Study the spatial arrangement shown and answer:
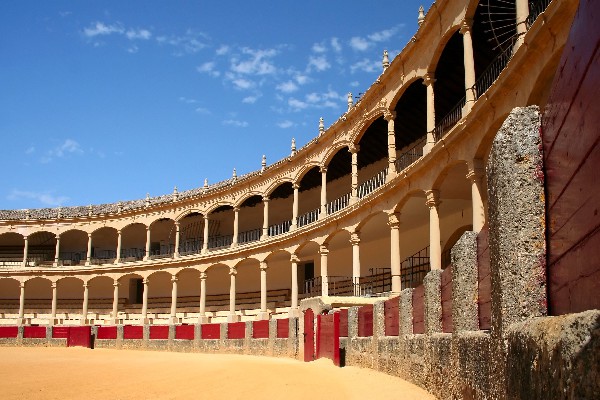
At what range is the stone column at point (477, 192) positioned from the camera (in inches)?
536

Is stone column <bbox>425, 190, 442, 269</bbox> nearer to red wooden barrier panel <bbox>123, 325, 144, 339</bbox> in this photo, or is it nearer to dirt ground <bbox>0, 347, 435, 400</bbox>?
dirt ground <bbox>0, 347, 435, 400</bbox>

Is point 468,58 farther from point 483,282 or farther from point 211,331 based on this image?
point 211,331

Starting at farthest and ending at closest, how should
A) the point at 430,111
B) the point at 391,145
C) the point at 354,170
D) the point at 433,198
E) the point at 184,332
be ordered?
the point at 184,332 → the point at 354,170 → the point at 391,145 → the point at 430,111 → the point at 433,198

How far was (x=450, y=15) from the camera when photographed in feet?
52.2

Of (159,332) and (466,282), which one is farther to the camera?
(159,332)

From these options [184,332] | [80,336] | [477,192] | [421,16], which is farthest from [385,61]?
[80,336]

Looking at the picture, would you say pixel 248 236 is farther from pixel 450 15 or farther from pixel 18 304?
pixel 450 15

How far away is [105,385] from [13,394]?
1.68 m

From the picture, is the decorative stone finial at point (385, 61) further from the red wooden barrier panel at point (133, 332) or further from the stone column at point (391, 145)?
the red wooden barrier panel at point (133, 332)

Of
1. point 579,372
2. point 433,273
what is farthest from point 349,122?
point 579,372

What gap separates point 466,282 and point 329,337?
10.8 m

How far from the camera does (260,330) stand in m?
23.2

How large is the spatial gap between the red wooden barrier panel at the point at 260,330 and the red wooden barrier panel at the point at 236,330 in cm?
85

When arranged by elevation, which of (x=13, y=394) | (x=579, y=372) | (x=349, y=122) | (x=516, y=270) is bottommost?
(x=13, y=394)
